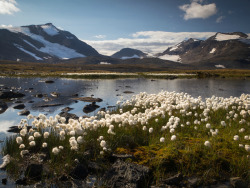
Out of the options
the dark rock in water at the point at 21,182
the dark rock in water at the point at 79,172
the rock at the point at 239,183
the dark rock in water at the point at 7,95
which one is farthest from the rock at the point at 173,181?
the dark rock in water at the point at 7,95

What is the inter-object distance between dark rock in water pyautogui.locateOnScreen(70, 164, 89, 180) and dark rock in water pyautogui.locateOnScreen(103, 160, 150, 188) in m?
0.74

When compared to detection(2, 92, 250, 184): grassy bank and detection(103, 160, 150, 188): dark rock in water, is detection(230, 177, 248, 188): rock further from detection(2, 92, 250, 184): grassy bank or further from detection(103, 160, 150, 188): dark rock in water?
detection(103, 160, 150, 188): dark rock in water

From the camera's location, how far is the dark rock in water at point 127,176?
6023 mm

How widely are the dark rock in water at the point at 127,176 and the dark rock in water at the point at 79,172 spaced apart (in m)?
0.74

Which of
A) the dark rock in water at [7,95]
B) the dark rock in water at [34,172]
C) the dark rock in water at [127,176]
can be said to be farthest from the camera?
the dark rock in water at [7,95]

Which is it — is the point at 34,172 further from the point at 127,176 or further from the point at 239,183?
the point at 239,183

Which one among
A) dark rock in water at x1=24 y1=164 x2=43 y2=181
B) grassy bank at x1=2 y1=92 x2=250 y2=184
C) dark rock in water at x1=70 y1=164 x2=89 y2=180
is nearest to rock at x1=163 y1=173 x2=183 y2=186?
grassy bank at x1=2 y1=92 x2=250 y2=184

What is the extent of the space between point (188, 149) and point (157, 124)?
10.2ft

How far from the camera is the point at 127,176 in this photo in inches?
241

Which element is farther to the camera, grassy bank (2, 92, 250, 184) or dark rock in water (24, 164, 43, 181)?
grassy bank (2, 92, 250, 184)

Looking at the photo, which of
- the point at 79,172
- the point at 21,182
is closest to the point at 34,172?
the point at 21,182

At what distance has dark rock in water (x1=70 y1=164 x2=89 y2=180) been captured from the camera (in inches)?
263

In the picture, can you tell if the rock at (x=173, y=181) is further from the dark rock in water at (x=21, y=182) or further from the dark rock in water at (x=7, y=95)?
A: the dark rock in water at (x=7, y=95)

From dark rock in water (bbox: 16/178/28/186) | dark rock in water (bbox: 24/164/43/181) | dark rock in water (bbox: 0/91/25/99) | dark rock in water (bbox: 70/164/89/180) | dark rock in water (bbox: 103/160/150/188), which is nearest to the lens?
dark rock in water (bbox: 103/160/150/188)
